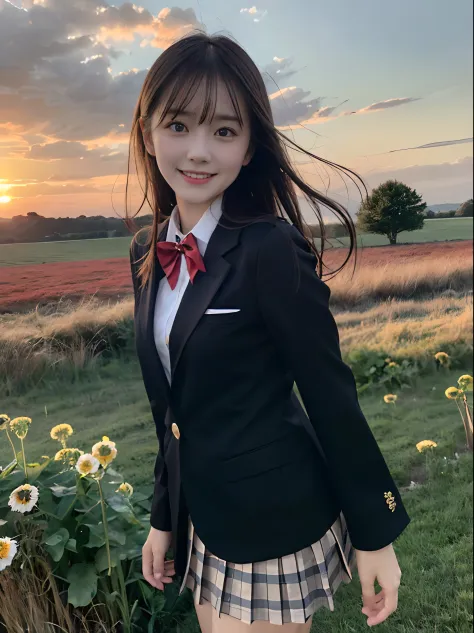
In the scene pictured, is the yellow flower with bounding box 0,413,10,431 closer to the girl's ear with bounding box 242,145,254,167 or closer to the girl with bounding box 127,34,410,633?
the girl with bounding box 127,34,410,633

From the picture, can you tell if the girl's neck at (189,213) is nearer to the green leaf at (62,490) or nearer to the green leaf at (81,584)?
the green leaf at (62,490)

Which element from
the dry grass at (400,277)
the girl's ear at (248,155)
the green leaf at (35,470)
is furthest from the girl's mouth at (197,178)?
the dry grass at (400,277)

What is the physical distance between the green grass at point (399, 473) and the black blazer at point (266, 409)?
0.65 meters

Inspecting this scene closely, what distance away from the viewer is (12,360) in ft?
5.36

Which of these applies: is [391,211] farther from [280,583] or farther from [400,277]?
[280,583]

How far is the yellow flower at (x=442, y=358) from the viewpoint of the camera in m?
2.79

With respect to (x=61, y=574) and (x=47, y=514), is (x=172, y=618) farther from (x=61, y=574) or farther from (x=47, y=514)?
(x=47, y=514)

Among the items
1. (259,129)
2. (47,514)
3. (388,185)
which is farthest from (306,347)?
(388,185)

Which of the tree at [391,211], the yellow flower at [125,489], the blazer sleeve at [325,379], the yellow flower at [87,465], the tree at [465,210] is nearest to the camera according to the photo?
the blazer sleeve at [325,379]

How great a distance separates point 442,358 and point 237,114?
2.02 metres

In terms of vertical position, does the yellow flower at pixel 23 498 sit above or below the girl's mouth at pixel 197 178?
below

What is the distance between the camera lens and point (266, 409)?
1169 millimetres

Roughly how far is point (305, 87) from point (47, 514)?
65.1 inches

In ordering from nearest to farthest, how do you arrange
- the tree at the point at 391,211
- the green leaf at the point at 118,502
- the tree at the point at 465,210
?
the green leaf at the point at 118,502 < the tree at the point at 391,211 < the tree at the point at 465,210
